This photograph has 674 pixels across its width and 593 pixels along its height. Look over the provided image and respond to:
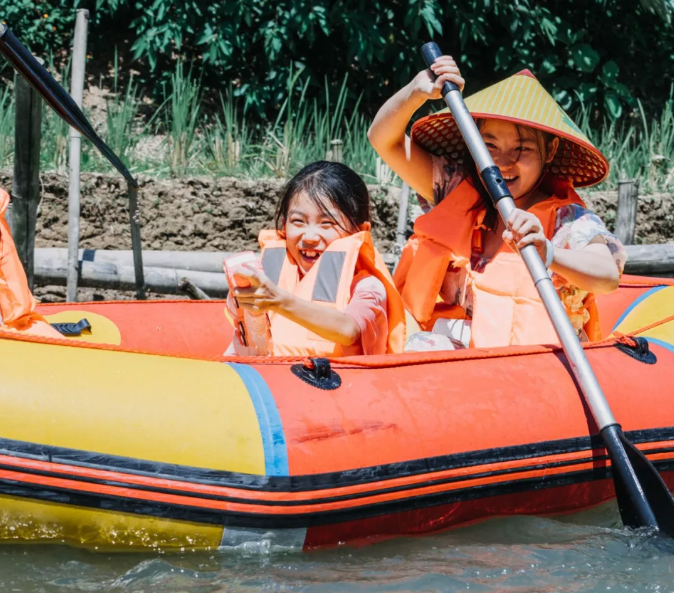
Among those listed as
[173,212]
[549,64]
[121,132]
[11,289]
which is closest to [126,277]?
[173,212]

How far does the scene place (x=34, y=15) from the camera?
7.34 meters

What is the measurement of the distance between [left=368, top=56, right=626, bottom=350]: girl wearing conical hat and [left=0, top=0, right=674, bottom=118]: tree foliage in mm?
3034

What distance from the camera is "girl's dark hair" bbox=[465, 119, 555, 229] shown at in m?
3.37

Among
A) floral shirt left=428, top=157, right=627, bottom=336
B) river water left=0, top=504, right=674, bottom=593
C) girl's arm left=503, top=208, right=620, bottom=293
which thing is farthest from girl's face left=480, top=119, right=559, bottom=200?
river water left=0, top=504, right=674, bottom=593

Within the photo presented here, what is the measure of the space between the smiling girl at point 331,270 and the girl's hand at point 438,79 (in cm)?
38

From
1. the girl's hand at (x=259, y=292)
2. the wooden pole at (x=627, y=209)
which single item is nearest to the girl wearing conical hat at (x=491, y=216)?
the girl's hand at (x=259, y=292)

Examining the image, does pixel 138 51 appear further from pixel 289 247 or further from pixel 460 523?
pixel 460 523

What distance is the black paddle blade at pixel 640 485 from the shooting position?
286 cm

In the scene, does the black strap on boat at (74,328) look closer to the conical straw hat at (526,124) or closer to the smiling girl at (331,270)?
the smiling girl at (331,270)

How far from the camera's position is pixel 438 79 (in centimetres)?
327

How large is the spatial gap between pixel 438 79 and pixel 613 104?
14.5 feet

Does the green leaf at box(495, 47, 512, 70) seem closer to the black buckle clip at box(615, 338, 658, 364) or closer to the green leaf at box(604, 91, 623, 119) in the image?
the green leaf at box(604, 91, 623, 119)

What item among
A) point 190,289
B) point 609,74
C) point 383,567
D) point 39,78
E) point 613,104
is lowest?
point 383,567

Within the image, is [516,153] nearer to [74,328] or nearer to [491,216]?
[491,216]
